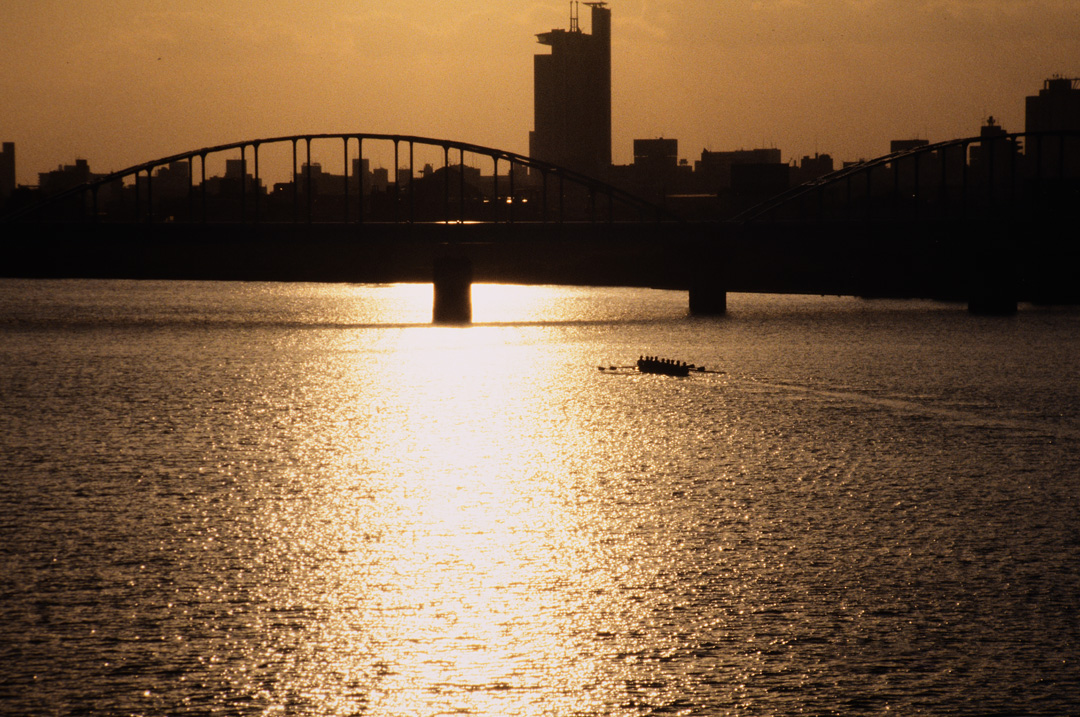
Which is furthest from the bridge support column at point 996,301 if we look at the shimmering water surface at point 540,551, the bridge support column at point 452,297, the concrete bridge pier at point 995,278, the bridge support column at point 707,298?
the shimmering water surface at point 540,551

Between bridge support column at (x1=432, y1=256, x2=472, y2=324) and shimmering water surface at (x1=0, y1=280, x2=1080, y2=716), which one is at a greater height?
bridge support column at (x1=432, y1=256, x2=472, y2=324)

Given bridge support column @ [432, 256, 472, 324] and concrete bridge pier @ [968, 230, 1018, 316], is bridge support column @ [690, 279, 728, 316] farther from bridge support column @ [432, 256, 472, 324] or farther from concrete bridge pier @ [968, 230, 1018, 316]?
concrete bridge pier @ [968, 230, 1018, 316]

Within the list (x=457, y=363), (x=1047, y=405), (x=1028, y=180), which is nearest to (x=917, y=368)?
(x=1047, y=405)

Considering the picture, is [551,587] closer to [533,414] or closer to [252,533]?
[252,533]

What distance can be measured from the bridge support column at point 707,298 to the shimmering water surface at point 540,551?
62.4m

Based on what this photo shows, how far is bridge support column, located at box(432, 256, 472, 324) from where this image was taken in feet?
334

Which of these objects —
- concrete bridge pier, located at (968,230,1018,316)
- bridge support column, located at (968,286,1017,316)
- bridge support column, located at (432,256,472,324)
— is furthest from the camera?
concrete bridge pier, located at (968,230,1018,316)

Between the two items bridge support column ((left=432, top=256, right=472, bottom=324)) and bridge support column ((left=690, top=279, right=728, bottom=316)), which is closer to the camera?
bridge support column ((left=432, top=256, right=472, bottom=324))

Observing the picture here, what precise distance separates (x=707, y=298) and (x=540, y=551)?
91985 millimetres

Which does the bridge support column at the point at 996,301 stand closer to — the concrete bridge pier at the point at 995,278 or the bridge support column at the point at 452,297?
the concrete bridge pier at the point at 995,278

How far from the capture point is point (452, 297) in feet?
335

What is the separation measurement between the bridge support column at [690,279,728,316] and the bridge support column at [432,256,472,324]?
1742 centimetres

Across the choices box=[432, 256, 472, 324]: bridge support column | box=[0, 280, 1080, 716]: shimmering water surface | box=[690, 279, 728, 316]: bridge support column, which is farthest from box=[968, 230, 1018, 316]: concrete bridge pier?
box=[0, 280, 1080, 716]: shimmering water surface

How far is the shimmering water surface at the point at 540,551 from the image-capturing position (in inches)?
431
